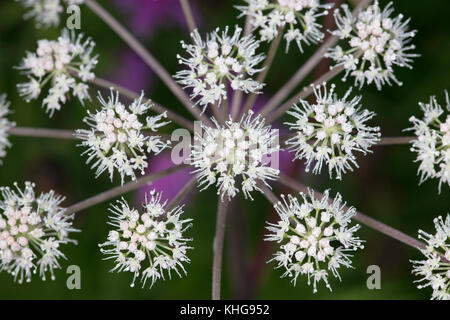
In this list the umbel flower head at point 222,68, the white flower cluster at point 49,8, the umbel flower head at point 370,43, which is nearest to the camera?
the umbel flower head at point 222,68

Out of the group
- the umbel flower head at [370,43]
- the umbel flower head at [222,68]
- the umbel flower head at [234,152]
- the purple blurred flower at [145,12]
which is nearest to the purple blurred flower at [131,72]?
the purple blurred flower at [145,12]

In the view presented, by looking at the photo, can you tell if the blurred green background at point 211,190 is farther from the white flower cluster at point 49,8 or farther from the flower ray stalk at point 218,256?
the flower ray stalk at point 218,256

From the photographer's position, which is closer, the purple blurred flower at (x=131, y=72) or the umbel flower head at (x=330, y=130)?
the umbel flower head at (x=330, y=130)

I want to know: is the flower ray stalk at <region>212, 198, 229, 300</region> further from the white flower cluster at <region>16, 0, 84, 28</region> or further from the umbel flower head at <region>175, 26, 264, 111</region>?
the white flower cluster at <region>16, 0, 84, 28</region>

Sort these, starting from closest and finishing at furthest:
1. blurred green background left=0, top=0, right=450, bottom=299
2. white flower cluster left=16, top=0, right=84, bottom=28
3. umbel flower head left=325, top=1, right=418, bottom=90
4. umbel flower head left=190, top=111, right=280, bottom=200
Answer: umbel flower head left=190, top=111, right=280, bottom=200, umbel flower head left=325, top=1, right=418, bottom=90, white flower cluster left=16, top=0, right=84, bottom=28, blurred green background left=0, top=0, right=450, bottom=299

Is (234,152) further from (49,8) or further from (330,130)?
(49,8)

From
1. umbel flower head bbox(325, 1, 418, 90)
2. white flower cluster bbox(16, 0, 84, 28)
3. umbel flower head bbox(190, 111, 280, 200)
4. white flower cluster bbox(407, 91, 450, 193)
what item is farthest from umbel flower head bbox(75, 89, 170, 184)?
white flower cluster bbox(407, 91, 450, 193)

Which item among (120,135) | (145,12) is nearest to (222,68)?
(120,135)

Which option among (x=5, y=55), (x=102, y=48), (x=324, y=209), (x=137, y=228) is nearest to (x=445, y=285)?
→ (x=324, y=209)

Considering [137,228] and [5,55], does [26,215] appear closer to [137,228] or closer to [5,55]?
[137,228]
